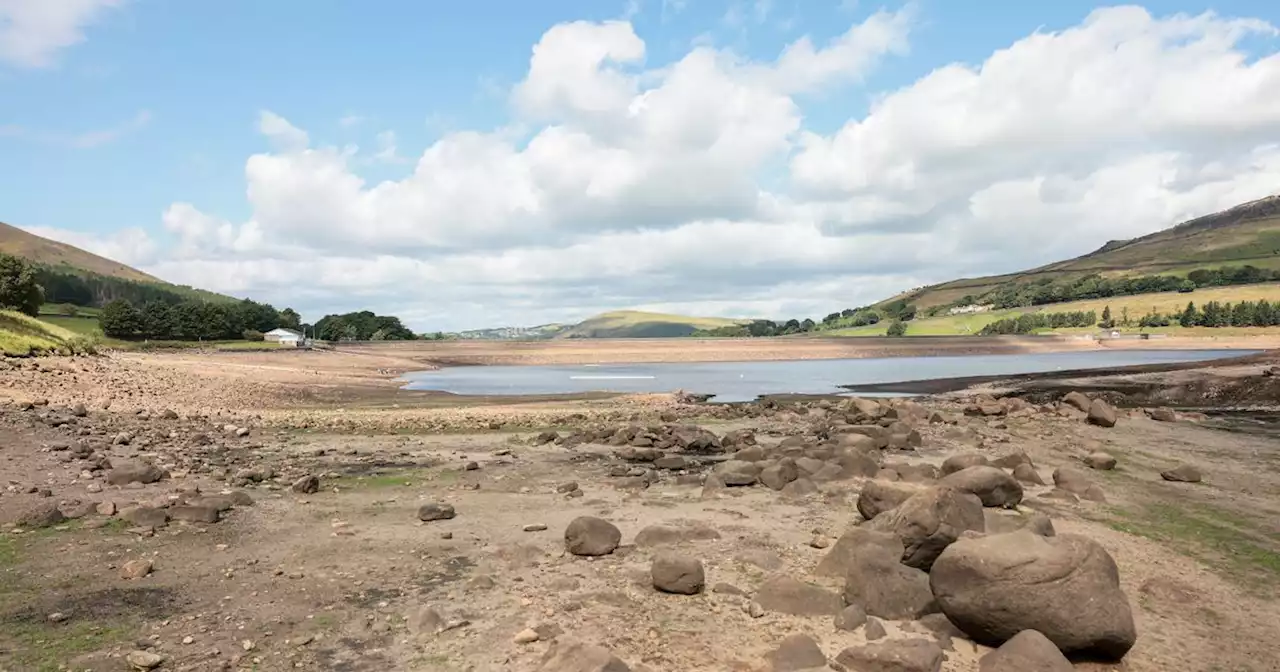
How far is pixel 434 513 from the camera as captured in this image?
1386cm

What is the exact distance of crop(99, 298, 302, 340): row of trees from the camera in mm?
117438

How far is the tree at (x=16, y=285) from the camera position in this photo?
71875 mm

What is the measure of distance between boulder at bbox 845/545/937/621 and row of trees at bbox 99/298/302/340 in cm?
13341

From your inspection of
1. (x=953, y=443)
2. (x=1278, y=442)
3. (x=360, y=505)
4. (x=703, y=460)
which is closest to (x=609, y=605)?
(x=360, y=505)

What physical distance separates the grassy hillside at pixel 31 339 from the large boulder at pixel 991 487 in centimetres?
4322

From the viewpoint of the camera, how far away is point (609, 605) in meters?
9.26

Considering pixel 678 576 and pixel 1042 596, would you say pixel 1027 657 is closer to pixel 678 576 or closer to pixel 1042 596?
pixel 1042 596

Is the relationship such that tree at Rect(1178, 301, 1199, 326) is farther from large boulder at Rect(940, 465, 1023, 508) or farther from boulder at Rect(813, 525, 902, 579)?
boulder at Rect(813, 525, 902, 579)

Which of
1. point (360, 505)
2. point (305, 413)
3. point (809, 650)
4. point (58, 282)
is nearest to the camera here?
point (809, 650)

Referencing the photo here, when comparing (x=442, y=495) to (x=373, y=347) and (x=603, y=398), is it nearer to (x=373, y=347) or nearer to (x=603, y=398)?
(x=603, y=398)

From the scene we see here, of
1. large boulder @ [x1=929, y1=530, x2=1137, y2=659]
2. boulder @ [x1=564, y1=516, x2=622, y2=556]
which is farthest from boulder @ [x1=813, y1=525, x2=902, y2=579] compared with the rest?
boulder @ [x1=564, y1=516, x2=622, y2=556]

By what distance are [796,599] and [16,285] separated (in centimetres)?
9061

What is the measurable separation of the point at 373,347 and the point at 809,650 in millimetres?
139786

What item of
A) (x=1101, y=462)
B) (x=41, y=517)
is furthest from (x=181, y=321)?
(x=1101, y=462)
